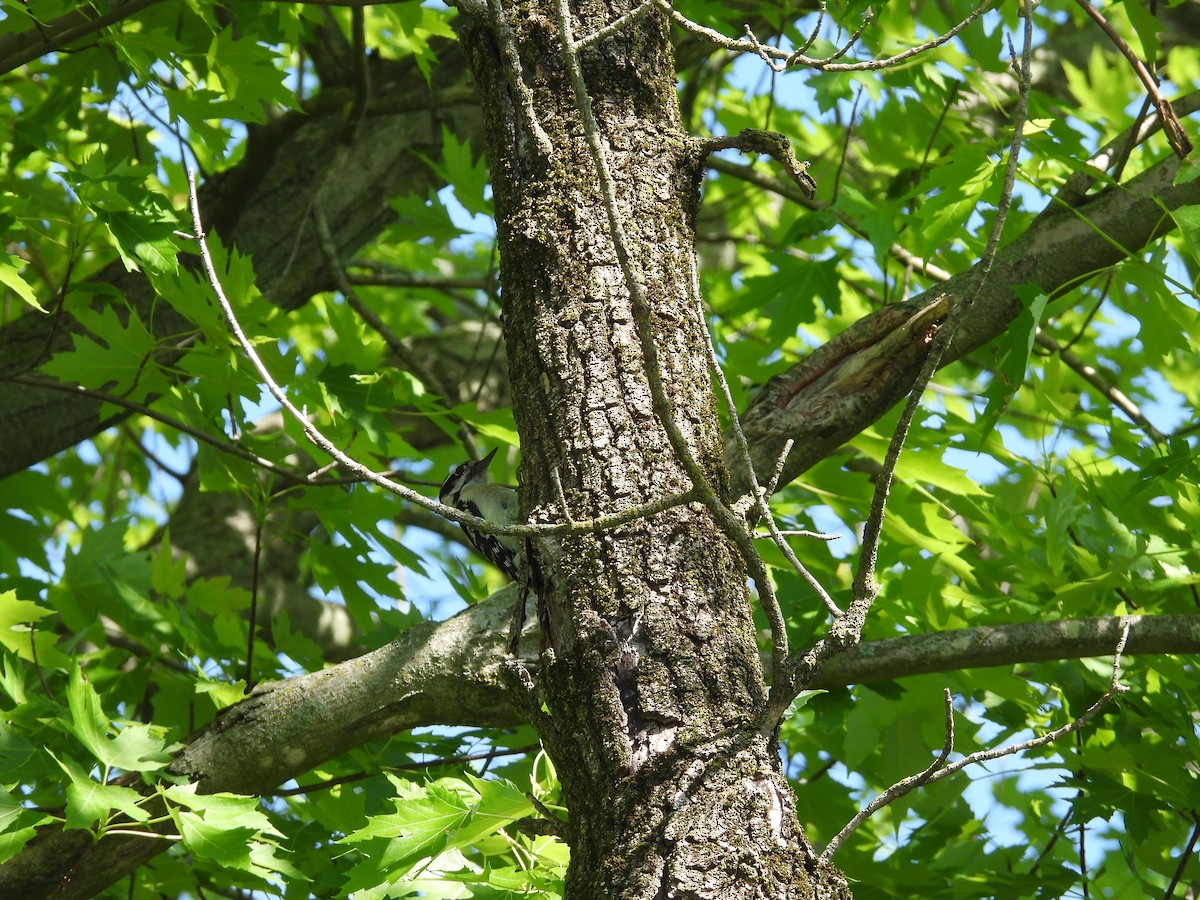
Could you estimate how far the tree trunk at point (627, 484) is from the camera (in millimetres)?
1452

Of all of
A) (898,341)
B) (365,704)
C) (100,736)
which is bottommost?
(100,736)

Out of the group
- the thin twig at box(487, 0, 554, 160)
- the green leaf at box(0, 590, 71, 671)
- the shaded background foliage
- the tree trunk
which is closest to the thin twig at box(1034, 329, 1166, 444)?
the shaded background foliage

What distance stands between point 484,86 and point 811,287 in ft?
5.11

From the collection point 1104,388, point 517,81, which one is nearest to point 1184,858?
point 1104,388

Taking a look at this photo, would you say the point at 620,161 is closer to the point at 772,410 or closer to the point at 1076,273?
the point at 772,410

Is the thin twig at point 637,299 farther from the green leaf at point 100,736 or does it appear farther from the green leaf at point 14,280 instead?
the green leaf at point 14,280

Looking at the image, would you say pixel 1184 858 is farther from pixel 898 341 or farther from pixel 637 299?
pixel 637 299

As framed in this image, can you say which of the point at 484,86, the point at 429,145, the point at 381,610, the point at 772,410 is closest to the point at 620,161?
the point at 484,86

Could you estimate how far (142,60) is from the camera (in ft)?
8.76

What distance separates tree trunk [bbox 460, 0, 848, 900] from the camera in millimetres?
1452

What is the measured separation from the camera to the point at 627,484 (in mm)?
1653

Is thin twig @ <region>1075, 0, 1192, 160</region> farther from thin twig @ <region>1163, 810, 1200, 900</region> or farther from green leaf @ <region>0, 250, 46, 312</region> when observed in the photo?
green leaf @ <region>0, 250, 46, 312</region>

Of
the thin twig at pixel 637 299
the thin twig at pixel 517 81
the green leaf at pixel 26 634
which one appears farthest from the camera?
the green leaf at pixel 26 634

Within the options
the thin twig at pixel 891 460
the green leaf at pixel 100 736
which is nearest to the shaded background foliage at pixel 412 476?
the green leaf at pixel 100 736
